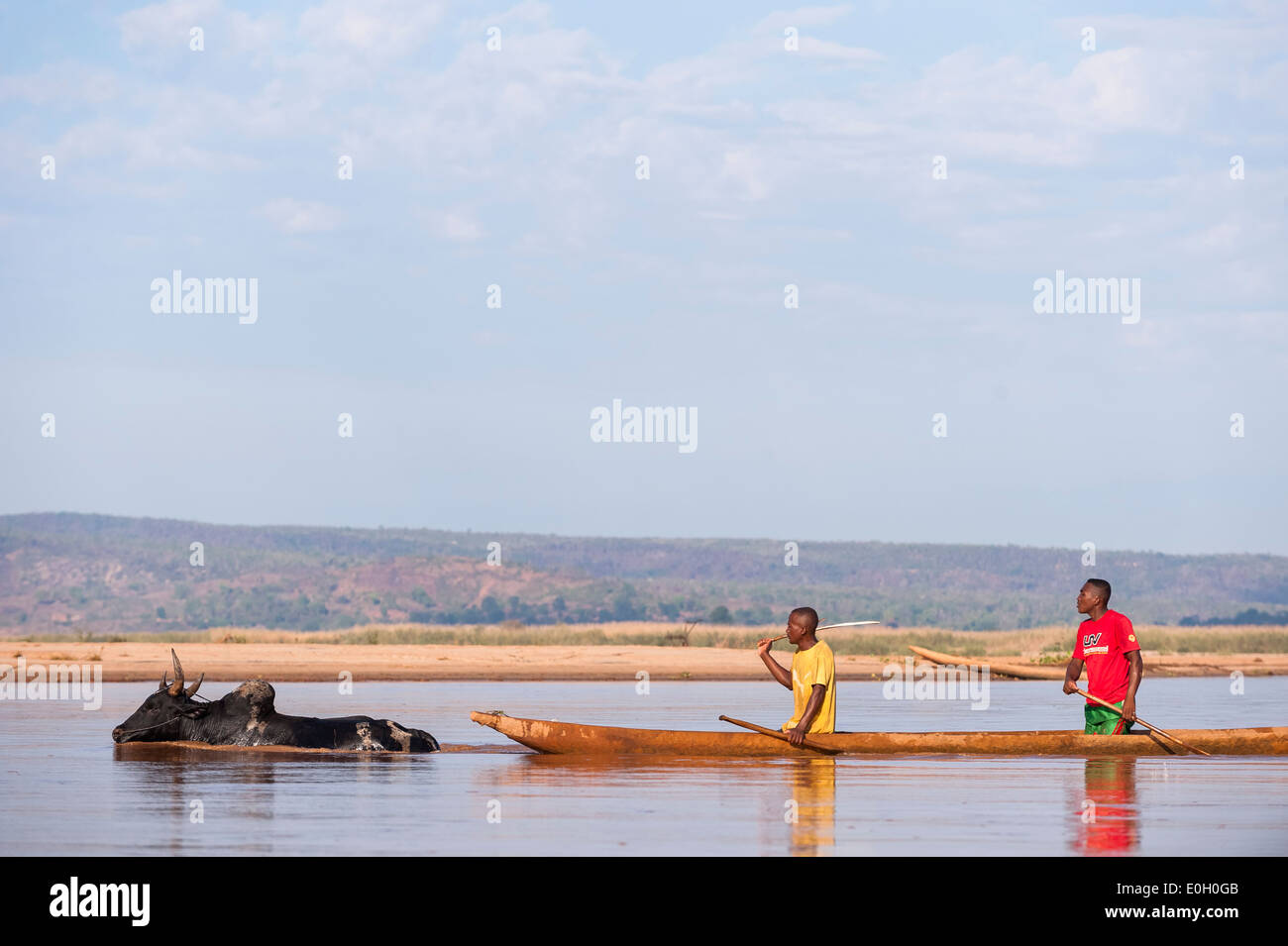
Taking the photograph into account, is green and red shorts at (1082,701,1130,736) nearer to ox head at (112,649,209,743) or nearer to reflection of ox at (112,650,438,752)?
reflection of ox at (112,650,438,752)

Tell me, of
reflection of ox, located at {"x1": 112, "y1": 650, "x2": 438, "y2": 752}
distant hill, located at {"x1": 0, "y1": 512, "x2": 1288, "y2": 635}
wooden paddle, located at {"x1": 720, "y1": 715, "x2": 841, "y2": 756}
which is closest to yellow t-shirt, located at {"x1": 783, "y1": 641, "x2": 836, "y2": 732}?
wooden paddle, located at {"x1": 720, "y1": 715, "x2": 841, "y2": 756}

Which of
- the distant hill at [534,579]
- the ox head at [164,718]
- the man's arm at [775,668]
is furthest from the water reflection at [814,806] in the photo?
the distant hill at [534,579]

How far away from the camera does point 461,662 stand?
48719 mm

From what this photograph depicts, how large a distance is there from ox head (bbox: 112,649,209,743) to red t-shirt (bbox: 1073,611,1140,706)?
9750 mm

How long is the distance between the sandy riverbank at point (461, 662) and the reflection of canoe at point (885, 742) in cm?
2303

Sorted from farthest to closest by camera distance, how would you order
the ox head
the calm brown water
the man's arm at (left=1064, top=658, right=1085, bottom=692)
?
the ox head, the man's arm at (left=1064, top=658, right=1085, bottom=692), the calm brown water

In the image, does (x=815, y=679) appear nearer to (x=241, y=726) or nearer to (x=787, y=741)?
(x=787, y=741)

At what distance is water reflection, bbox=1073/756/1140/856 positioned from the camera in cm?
1168

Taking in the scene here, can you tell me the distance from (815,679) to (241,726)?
22.7ft

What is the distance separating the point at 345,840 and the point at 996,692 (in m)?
26.1

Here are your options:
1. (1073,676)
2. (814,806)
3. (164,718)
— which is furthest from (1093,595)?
(164,718)

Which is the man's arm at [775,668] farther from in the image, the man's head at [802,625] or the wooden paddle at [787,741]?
the wooden paddle at [787,741]
